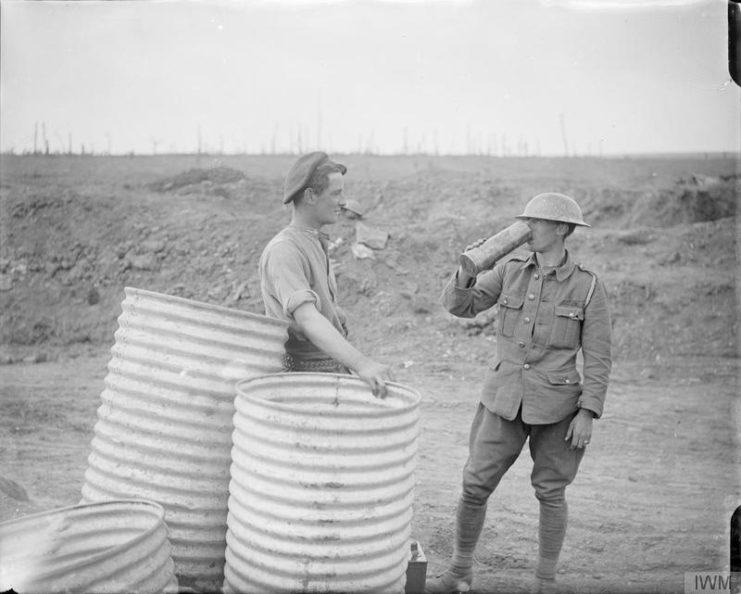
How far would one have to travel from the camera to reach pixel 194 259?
43.2 feet

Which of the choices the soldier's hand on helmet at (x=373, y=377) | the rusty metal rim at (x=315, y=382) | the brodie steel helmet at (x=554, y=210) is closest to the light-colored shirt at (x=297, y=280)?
the rusty metal rim at (x=315, y=382)

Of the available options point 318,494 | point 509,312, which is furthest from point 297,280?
point 509,312

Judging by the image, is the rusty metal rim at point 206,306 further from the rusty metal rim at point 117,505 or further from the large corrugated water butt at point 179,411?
the rusty metal rim at point 117,505

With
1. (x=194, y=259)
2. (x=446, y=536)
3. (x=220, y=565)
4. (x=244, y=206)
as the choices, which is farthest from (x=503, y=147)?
(x=220, y=565)

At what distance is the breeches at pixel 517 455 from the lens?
156 inches

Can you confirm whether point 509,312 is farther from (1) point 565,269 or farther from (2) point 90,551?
(2) point 90,551

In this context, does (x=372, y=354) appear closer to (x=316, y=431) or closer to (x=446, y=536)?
(x=446, y=536)

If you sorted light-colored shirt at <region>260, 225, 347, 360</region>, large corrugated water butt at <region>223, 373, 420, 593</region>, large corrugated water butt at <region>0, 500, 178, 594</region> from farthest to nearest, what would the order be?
light-colored shirt at <region>260, 225, 347, 360</region>, large corrugated water butt at <region>223, 373, 420, 593</region>, large corrugated water butt at <region>0, 500, 178, 594</region>

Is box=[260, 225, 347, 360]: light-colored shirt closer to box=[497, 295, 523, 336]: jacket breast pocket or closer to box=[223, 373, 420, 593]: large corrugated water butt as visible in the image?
box=[223, 373, 420, 593]: large corrugated water butt

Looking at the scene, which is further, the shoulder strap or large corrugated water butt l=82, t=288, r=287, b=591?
the shoulder strap

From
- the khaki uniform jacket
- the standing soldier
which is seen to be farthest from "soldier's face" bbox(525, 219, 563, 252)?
the khaki uniform jacket

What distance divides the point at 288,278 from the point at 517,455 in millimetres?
1533

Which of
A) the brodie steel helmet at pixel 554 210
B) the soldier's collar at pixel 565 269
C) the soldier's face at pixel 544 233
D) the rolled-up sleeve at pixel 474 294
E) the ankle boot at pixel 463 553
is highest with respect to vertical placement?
the brodie steel helmet at pixel 554 210

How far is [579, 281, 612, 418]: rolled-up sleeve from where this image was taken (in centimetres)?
387
